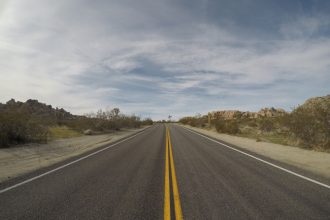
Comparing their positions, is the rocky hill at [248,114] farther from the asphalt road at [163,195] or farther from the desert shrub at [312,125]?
the asphalt road at [163,195]

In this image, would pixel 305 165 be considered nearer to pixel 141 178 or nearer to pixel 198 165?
pixel 198 165

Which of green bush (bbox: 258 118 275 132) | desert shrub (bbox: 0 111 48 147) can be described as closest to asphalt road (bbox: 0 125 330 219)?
desert shrub (bbox: 0 111 48 147)

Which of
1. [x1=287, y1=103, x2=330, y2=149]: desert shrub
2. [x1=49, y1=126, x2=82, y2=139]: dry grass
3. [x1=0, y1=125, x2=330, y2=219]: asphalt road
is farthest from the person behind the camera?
[x1=49, y1=126, x2=82, y2=139]: dry grass

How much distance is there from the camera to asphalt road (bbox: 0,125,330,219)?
548 centimetres

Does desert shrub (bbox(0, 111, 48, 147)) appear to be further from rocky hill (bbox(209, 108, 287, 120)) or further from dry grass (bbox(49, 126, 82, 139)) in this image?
rocky hill (bbox(209, 108, 287, 120))

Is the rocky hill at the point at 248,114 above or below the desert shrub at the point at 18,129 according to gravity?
above

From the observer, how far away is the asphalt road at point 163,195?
5484mm

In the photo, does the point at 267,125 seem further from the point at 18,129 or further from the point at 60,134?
the point at 18,129

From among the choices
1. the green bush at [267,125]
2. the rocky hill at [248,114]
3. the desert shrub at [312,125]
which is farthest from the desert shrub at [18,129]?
the rocky hill at [248,114]

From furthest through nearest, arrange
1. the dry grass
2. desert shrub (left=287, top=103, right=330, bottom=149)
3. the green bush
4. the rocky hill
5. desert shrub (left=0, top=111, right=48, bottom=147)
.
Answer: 1. the rocky hill
2. the green bush
3. the dry grass
4. desert shrub (left=0, top=111, right=48, bottom=147)
5. desert shrub (left=287, top=103, right=330, bottom=149)

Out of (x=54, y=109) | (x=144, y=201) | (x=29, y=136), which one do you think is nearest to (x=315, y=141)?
(x=144, y=201)

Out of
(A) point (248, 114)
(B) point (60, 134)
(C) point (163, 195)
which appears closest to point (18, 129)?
(B) point (60, 134)

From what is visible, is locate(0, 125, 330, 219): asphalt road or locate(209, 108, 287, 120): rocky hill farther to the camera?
locate(209, 108, 287, 120): rocky hill

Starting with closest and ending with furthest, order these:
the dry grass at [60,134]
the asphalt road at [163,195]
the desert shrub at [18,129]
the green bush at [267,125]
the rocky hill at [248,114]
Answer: the asphalt road at [163,195] → the desert shrub at [18,129] → the dry grass at [60,134] → the green bush at [267,125] → the rocky hill at [248,114]
